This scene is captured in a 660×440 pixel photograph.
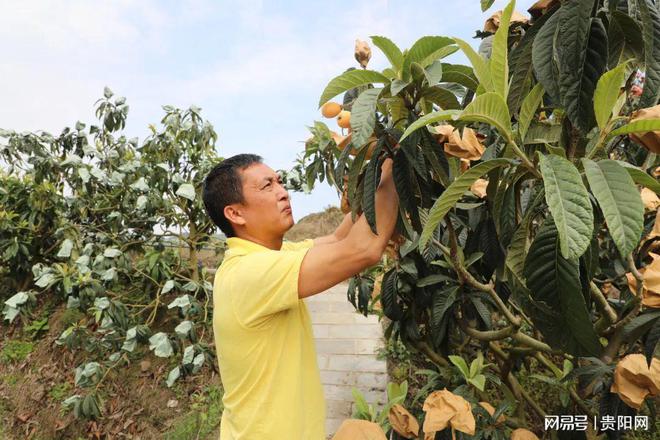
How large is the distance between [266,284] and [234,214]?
1.10ft

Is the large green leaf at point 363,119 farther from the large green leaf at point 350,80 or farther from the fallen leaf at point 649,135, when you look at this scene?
the fallen leaf at point 649,135

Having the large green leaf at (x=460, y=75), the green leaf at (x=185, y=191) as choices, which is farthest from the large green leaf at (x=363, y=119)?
the green leaf at (x=185, y=191)

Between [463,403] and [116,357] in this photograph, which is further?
[116,357]

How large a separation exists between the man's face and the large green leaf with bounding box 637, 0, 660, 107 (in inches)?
34.3

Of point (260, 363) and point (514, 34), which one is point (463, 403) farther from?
point (514, 34)

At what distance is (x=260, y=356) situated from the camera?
46.4 inches

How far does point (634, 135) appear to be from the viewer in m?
0.72

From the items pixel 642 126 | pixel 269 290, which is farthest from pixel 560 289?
pixel 269 290

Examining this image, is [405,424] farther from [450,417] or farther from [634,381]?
[634,381]

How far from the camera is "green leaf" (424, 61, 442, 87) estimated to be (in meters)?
0.78

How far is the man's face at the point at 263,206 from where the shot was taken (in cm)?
126

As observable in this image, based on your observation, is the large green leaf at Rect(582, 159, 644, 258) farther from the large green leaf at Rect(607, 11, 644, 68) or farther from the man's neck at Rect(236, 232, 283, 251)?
the man's neck at Rect(236, 232, 283, 251)

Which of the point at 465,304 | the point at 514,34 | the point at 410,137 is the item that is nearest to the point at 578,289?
the point at 410,137

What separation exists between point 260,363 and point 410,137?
0.73 m
